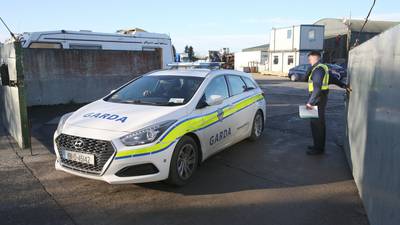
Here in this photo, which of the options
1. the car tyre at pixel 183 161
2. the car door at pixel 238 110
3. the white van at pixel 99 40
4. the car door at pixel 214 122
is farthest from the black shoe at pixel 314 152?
the white van at pixel 99 40

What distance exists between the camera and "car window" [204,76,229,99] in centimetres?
566

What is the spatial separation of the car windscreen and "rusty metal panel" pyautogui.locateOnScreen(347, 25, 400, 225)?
238cm

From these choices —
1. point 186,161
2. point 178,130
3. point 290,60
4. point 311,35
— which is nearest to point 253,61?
point 290,60

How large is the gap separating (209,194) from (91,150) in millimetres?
1594

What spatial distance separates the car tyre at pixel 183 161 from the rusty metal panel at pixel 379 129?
2188mm

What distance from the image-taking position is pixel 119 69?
1368cm

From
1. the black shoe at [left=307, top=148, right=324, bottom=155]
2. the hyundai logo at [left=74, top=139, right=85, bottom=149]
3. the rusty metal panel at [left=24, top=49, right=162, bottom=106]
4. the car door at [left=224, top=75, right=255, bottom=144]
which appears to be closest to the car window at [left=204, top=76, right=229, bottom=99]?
the car door at [left=224, top=75, right=255, bottom=144]

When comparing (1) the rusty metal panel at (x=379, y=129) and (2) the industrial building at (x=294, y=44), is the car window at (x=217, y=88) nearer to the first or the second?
(1) the rusty metal panel at (x=379, y=129)

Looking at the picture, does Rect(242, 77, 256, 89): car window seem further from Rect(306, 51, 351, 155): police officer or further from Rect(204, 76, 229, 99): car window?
Rect(306, 51, 351, 155): police officer

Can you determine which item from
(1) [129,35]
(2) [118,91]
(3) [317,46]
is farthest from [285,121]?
(3) [317,46]

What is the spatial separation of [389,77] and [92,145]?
3294 mm

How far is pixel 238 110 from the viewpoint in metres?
6.38

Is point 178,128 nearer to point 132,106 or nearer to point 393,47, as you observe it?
point 132,106

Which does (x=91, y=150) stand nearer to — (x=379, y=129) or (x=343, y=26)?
(x=379, y=129)
